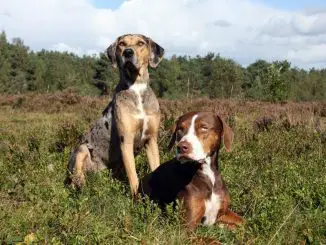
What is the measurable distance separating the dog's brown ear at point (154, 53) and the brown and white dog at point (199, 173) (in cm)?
225

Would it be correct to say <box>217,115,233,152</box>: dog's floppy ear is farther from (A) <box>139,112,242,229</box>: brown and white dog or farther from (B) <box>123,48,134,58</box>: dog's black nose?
(B) <box>123,48,134,58</box>: dog's black nose

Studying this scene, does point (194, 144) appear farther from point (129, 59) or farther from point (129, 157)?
point (129, 59)

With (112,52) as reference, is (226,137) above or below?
below

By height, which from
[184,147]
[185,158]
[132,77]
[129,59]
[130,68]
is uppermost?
[129,59]

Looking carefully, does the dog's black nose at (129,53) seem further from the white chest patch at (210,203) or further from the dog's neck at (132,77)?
the white chest patch at (210,203)

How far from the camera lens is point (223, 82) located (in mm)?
60688

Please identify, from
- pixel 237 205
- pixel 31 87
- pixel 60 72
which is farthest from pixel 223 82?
pixel 237 205

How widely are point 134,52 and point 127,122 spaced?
3.33ft

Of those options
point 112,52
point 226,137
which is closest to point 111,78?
point 112,52

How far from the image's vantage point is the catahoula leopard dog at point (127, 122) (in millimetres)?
6617

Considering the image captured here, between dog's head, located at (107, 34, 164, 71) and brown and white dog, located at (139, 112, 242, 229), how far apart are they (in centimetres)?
202

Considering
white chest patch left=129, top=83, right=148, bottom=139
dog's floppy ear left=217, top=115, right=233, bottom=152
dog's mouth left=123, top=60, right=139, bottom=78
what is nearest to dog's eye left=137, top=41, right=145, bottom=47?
dog's mouth left=123, top=60, right=139, bottom=78

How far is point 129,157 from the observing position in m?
6.57

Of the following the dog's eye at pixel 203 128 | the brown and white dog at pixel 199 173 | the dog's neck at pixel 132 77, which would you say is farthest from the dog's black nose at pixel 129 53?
Answer: the dog's eye at pixel 203 128
